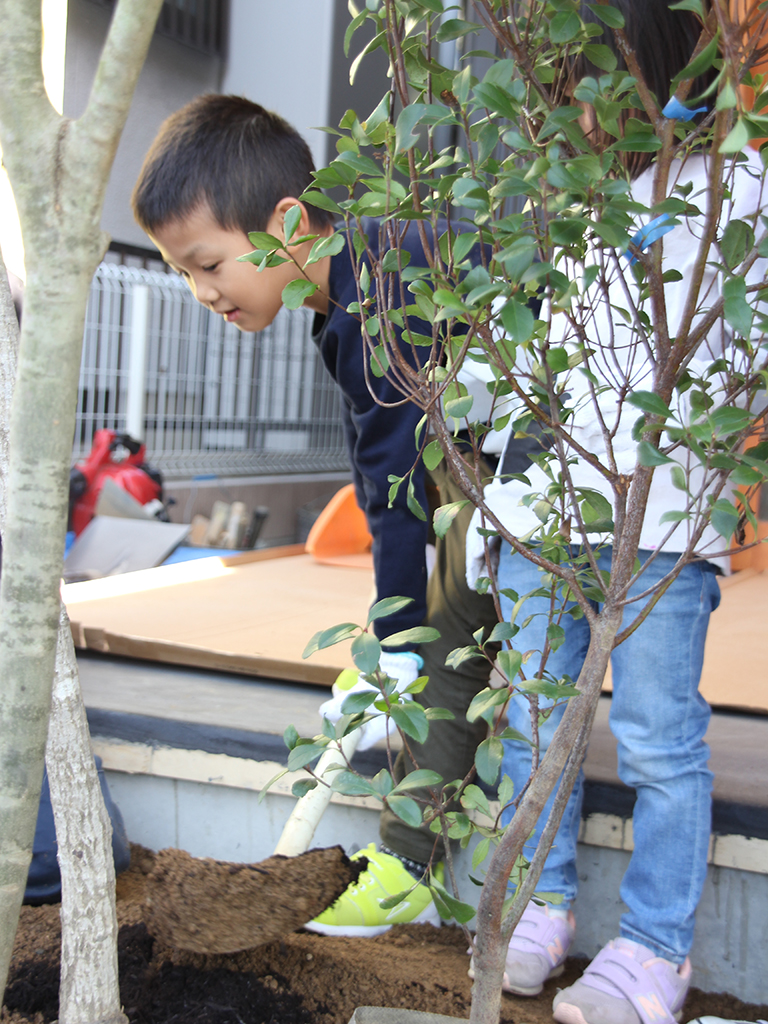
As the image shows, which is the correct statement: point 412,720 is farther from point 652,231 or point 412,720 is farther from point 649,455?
point 652,231

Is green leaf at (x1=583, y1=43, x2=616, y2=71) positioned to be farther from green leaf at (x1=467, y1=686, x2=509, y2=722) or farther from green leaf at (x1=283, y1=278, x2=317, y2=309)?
green leaf at (x1=467, y1=686, x2=509, y2=722)

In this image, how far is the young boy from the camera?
1.11m

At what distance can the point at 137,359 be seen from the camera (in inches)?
138

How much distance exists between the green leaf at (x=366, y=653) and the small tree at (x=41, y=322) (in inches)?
6.8

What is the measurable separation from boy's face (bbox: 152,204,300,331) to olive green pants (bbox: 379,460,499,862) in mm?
325

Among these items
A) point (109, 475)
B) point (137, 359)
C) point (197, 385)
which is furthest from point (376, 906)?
point (197, 385)

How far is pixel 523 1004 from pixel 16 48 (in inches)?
37.9

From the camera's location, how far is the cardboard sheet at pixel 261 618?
160 centimetres

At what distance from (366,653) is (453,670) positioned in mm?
684

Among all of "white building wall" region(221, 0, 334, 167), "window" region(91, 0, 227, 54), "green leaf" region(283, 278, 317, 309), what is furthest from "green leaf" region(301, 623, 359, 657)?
"window" region(91, 0, 227, 54)

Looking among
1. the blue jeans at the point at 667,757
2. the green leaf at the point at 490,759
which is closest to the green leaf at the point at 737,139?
the green leaf at the point at 490,759

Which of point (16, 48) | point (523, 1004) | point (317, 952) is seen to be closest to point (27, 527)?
point (16, 48)

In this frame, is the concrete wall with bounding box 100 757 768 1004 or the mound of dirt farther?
the concrete wall with bounding box 100 757 768 1004

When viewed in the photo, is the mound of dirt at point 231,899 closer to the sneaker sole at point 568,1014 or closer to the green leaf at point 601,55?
the sneaker sole at point 568,1014
